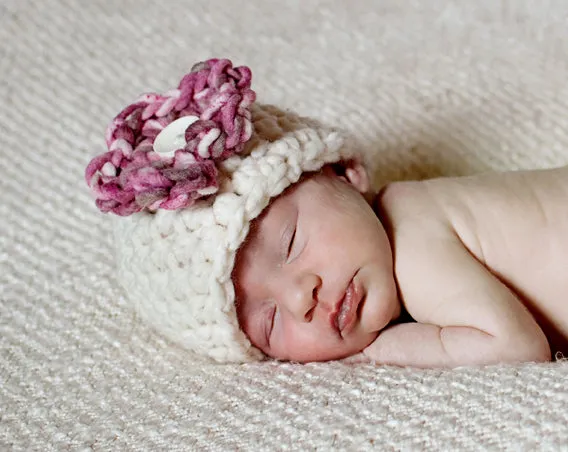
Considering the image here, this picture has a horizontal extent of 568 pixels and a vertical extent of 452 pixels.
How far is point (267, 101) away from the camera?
184 cm

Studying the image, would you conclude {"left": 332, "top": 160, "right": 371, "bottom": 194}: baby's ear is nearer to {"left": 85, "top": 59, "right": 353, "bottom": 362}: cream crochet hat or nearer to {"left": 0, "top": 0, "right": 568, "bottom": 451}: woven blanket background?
{"left": 85, "top": 59, "right": 353, "bottom": 362}: cream crochet hat

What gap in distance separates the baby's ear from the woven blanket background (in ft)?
0.94

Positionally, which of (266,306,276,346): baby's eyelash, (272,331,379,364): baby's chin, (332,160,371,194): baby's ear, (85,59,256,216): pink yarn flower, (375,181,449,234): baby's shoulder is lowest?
(272,331,379,364): baby's chin

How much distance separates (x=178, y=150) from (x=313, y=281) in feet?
0.87

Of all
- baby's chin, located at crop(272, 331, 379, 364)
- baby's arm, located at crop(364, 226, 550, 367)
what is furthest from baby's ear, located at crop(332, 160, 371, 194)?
baby's chin, located at crop(272, 331, 379, 364)

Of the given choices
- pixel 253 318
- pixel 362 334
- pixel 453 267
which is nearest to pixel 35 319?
pixel 253 318

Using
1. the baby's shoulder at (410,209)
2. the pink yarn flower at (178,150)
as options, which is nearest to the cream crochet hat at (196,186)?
the pink yarn flower at (178,150)

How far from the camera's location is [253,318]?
1269 millimetres

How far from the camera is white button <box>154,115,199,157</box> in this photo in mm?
1215

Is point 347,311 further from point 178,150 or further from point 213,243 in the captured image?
point 178,150

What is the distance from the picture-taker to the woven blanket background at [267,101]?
1019 millimetres

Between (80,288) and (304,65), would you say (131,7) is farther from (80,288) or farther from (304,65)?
(80,288)

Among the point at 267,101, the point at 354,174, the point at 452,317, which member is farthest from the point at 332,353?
the point at 267,101

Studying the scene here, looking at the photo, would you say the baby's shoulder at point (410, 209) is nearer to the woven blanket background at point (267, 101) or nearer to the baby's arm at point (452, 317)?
the baby's arm at point (452, 317)
